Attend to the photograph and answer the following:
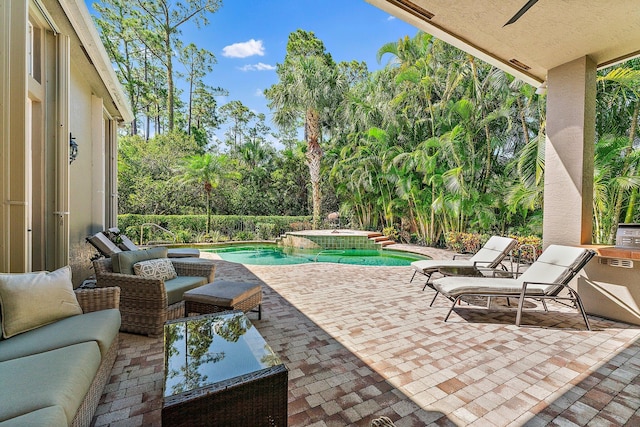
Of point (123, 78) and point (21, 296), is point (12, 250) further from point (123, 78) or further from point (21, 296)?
point (123, 78)

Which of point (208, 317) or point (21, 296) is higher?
point (21, 296)

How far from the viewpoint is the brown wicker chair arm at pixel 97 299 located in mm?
2633

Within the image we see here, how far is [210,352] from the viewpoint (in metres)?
2.02

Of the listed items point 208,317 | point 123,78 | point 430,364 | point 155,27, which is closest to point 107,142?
point 208,317

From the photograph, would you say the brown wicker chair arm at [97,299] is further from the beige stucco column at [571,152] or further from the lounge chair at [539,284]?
the beige stucco column at [571,152]

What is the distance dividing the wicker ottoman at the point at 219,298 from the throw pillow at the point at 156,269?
687 mm

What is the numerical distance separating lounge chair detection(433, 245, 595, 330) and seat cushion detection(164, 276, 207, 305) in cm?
316

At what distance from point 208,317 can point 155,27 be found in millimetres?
21167

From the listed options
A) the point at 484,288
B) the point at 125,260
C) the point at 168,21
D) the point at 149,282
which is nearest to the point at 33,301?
the point at 149,282

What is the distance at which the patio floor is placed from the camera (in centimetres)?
201

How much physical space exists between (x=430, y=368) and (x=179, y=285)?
9.58ft

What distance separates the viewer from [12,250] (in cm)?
290

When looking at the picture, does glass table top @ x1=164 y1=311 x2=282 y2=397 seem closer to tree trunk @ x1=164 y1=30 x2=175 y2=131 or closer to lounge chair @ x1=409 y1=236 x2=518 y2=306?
lounge chair @ x1=409 y1=236 x2=518 y2=306

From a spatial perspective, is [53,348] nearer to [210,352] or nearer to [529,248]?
[210,352]
